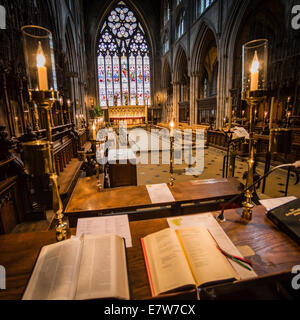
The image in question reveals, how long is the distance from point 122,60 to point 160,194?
81.0ft

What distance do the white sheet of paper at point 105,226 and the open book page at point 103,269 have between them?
239 mm

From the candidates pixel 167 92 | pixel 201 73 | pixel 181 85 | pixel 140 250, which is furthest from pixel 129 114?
pixel 140 250

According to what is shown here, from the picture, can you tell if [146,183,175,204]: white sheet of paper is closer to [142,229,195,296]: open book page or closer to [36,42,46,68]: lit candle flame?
[142,229,195,296]: open book page

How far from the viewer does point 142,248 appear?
1.15 metres

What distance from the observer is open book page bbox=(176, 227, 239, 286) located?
860 millimetres

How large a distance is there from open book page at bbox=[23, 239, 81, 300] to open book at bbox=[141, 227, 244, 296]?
0.36 metres

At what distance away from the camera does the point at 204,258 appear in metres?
0.96

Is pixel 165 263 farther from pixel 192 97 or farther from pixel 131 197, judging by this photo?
pixel 192 97

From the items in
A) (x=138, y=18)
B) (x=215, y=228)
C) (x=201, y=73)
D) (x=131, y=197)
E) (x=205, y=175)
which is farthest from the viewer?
(x=138, y=18)

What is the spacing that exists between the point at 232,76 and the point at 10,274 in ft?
39.8

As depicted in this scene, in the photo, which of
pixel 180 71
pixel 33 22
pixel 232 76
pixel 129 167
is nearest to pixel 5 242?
pixel 129 167

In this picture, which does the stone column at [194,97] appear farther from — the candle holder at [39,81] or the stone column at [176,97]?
the candle holder at [39,81]

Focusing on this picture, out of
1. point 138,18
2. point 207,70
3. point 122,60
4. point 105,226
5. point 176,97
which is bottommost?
point 105,226

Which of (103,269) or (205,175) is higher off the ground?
(103,269)
